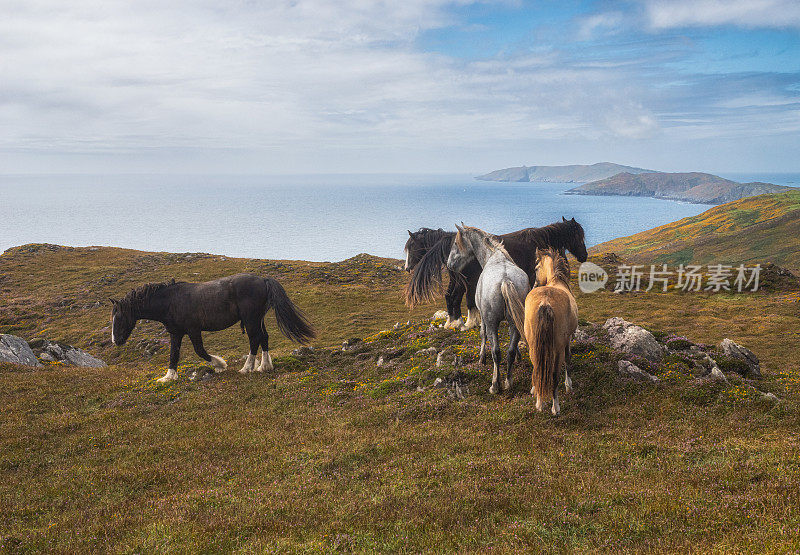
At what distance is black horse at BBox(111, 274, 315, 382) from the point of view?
1711 centimetres

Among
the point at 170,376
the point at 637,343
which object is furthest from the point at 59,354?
the point at 637,343

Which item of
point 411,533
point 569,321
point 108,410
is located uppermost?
point 569,321

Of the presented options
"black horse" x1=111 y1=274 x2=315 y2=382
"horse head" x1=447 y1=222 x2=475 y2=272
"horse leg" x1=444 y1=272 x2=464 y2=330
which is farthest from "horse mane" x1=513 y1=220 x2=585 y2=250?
"black horse" x1=111 y1=274 x2=315 y2=382

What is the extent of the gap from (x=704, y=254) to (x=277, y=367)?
81239 millimetres

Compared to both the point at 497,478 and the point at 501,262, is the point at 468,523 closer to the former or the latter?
the point at 497,478

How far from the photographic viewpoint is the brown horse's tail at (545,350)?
955 centimetres

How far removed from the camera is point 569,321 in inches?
403

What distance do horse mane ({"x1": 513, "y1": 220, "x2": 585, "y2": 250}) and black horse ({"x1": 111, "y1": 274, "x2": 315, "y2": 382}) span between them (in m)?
9.98

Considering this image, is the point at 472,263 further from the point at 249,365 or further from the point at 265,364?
the point at 249,365

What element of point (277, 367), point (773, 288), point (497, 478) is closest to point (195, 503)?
point (497, 478)

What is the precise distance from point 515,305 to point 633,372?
163 inches

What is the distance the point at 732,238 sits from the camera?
76.6 m

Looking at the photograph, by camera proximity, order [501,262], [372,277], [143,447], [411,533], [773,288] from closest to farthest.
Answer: [411,533]
[143,447]
[501,262]
[773,288]
[372,277]

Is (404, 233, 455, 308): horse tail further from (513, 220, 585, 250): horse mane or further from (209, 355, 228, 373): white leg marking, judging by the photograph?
(209, 355, 228, 373): white leg marking
